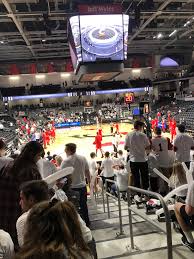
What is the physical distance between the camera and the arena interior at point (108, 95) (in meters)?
4.10

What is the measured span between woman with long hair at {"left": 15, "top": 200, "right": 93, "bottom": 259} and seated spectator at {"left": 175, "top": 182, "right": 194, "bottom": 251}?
202 cm

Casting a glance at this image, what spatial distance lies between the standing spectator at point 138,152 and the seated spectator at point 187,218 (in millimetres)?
2476

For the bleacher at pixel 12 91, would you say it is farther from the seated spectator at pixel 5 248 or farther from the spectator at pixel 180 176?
the seated spectator at pixel 5 248

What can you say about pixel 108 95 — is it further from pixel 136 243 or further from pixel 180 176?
pixel 136 243

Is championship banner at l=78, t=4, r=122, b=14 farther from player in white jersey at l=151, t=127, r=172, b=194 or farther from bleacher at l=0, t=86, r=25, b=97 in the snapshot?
bleacher at l=0, t=86, r=25, b=97

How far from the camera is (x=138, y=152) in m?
6.07

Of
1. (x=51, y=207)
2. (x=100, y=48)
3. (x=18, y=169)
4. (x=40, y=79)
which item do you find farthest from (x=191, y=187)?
(x=40, y=79)

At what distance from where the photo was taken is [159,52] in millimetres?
38312

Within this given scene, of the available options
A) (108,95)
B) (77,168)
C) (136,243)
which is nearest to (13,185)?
(136,243)

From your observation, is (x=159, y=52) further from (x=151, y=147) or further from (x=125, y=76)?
(x=151, y=147)

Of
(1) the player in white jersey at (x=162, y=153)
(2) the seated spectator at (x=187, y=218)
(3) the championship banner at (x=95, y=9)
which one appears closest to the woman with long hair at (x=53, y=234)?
(2) the seated spectator at (x=187, y=218)

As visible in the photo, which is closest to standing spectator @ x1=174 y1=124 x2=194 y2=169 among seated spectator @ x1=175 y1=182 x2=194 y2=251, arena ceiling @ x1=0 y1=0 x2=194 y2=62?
seated spectator @ x1=175 y1=182 x2=194 y2=251

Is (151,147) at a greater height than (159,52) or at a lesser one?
lesser

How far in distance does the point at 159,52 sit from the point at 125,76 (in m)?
6.51
